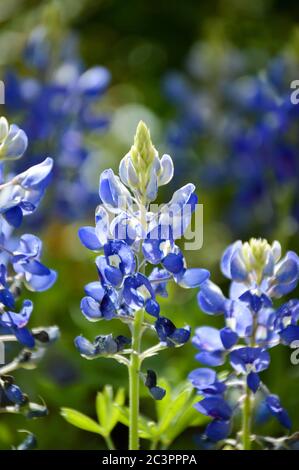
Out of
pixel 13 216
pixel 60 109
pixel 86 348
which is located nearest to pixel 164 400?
pixel 86 348

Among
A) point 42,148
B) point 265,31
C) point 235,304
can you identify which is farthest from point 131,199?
point 265,31

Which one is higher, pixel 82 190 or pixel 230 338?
pixel 82 190

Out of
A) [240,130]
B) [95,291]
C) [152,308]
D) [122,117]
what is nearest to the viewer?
[152,308]

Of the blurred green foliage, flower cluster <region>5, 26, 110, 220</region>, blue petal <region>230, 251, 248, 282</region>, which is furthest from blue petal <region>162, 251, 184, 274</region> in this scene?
flower cluster <region>5, 26, 110, 220</region>

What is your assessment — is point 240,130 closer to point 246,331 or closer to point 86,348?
point 246,331

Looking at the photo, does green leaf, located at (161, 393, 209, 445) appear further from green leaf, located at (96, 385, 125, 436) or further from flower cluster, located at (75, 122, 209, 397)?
flower cluster, located at (75, 122, 209, 397)

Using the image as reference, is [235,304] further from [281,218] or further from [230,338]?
[281,218]
